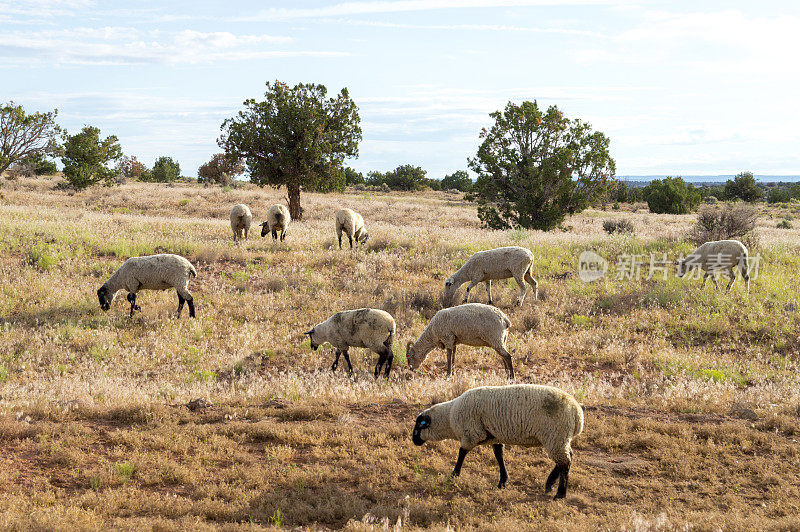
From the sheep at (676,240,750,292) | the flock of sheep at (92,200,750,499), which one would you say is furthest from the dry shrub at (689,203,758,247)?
the flock of sheep at (92,200,750,499)

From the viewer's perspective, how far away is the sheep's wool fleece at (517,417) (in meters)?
6.13

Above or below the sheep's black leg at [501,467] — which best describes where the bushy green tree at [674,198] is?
above

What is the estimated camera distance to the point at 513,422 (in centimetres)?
636

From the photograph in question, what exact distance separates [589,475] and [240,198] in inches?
1687

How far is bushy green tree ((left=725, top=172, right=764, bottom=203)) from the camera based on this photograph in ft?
248

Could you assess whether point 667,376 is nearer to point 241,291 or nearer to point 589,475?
point 589,475

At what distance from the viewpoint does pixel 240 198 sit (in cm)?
4556

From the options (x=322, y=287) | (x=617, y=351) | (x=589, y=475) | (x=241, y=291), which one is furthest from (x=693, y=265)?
(x=241, y=291)

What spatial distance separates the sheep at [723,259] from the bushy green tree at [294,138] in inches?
839

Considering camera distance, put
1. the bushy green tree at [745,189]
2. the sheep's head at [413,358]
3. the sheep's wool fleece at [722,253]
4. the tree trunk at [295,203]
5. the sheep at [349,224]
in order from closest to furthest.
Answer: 1. the sheep's head at [413,358]
2. the sheep's wool fleece at [722,253]
3. the sheep at [349,224]
4. the tree trunk at [295,203]
5. the bushy green tree at [745,189]

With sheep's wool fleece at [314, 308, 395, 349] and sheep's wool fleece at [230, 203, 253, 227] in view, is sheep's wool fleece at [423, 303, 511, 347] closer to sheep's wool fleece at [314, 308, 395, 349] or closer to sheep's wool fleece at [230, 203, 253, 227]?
sheep's wool fleece at [314, 308, 395, 349]

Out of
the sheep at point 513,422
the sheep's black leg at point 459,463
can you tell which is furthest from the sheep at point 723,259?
the sheep's black leg at point 459,463

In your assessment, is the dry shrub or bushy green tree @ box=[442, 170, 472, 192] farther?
bushy green tree @ box=[442, 170, 472, 192]

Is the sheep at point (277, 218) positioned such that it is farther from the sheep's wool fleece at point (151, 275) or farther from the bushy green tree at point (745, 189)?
the bushy green tree at point (745, 189)
